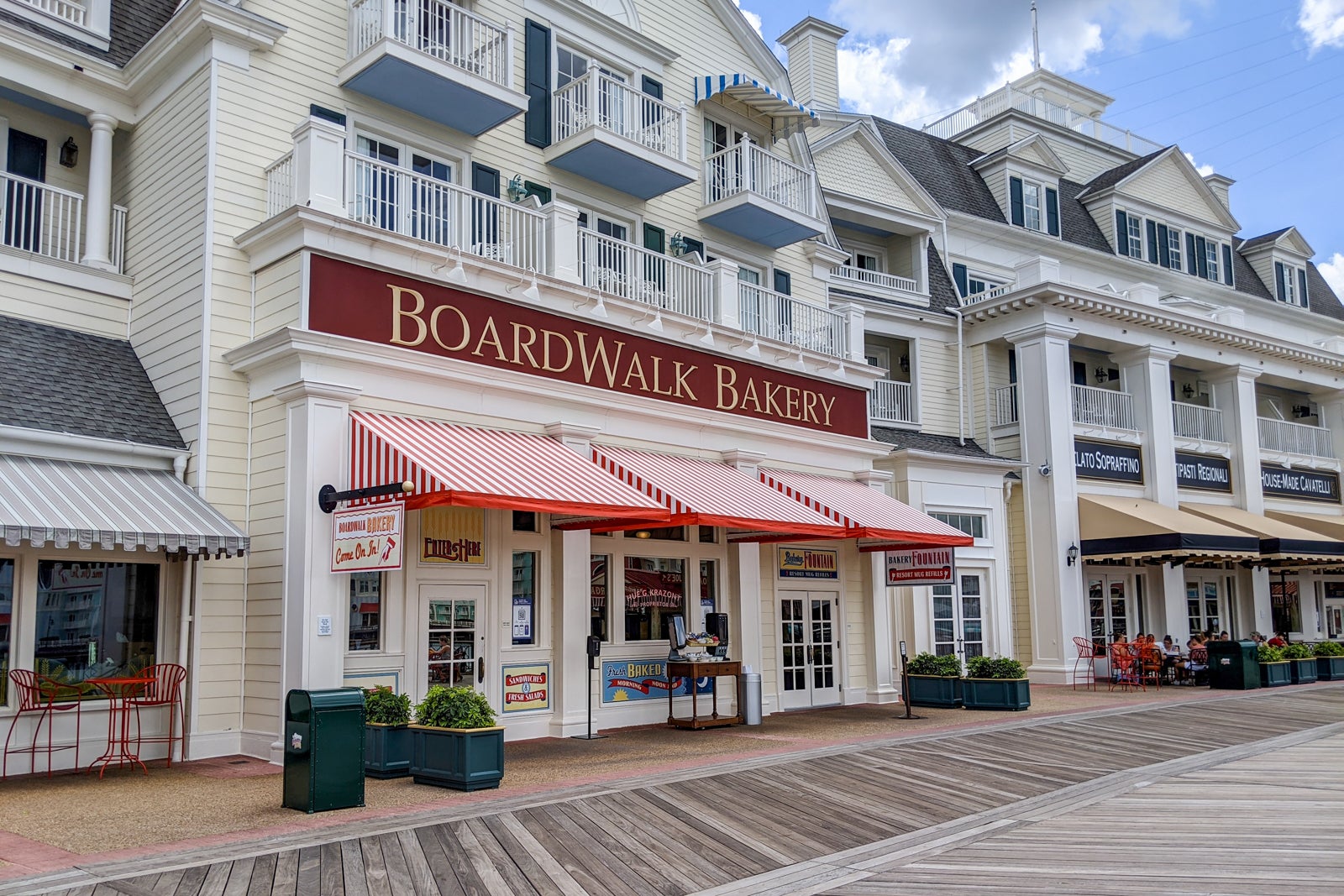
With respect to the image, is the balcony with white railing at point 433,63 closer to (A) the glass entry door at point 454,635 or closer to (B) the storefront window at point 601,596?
(B) the storefront window at point 601,596

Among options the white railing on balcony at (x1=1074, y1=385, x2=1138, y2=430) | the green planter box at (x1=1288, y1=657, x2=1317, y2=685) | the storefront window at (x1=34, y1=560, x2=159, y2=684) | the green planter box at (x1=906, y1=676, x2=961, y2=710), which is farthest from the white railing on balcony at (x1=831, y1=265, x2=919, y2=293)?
the storefront window at (x1=34, y1=560, x2=159, y2=684)

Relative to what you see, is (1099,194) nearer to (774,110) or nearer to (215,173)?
(774,110)

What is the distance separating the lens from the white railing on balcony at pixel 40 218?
1328cm

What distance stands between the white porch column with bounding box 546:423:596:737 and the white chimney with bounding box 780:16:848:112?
14.0 meters

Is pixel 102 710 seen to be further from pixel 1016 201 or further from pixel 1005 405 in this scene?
pixel 1016 201

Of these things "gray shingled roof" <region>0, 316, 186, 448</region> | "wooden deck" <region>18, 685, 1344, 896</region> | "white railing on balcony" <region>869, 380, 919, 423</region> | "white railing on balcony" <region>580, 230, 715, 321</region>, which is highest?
"white railing on balcony" <region>580, 230, 715, 321</region>

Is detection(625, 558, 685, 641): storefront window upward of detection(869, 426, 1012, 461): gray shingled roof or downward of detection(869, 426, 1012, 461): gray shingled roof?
downward

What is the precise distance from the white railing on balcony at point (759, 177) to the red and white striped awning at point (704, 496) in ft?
17.4

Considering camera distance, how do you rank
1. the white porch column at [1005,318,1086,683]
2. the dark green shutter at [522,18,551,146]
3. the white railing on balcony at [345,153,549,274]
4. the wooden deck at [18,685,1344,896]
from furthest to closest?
the white porch column at [1005,318,1086,683]
the dark green shutter at [522,18,551,146]
the white railing on balcony at [345,153,549,274]
the wooden deck at [18,685,1344,896]

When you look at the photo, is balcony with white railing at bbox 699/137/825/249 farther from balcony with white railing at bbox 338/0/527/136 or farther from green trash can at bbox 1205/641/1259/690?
green trash can at bbox 1205/641/1259/690

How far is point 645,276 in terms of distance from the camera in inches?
673

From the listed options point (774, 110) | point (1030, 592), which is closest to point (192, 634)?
point (774, 110)

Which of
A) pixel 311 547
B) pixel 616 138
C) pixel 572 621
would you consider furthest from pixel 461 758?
pixel 616 138

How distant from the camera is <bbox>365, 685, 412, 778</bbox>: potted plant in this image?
10859mm
